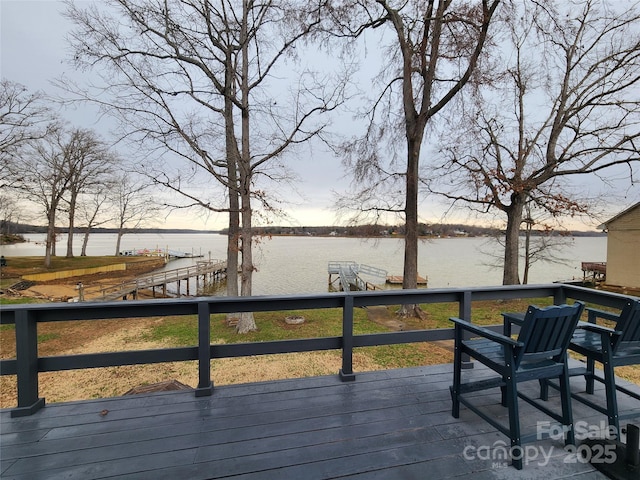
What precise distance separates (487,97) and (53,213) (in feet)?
85.6

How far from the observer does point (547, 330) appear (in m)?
1.73

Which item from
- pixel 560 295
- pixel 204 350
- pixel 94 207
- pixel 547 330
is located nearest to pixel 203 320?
pixel 204 350

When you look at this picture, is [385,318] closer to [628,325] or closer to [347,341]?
[347,341]

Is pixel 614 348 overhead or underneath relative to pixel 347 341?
overhead

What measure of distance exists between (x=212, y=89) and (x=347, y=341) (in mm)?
8024

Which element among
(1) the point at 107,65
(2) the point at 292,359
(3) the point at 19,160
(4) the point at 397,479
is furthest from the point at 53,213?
(4) the point at 397,479

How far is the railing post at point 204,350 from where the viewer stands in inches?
94.2

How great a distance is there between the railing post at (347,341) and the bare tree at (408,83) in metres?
6.42

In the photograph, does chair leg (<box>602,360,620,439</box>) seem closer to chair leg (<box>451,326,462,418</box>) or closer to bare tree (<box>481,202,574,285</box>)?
chair leg (<box>451,326,462,418</box>)

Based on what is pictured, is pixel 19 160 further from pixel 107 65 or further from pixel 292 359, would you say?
pixel 292 359

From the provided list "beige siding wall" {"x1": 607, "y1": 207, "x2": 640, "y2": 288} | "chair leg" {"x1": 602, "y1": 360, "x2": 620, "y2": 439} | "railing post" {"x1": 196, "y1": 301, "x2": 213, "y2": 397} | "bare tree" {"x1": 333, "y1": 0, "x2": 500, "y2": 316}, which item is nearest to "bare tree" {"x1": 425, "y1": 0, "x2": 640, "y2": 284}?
"bare tree" {"x1": 333, "y1": 0, "x2": 500, "y2": 316}

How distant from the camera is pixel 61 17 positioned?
5.69 m

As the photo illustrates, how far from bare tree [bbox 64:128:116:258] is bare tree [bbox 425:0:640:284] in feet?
67.1

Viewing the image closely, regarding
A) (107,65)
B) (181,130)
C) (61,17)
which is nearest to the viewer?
(61,17)
